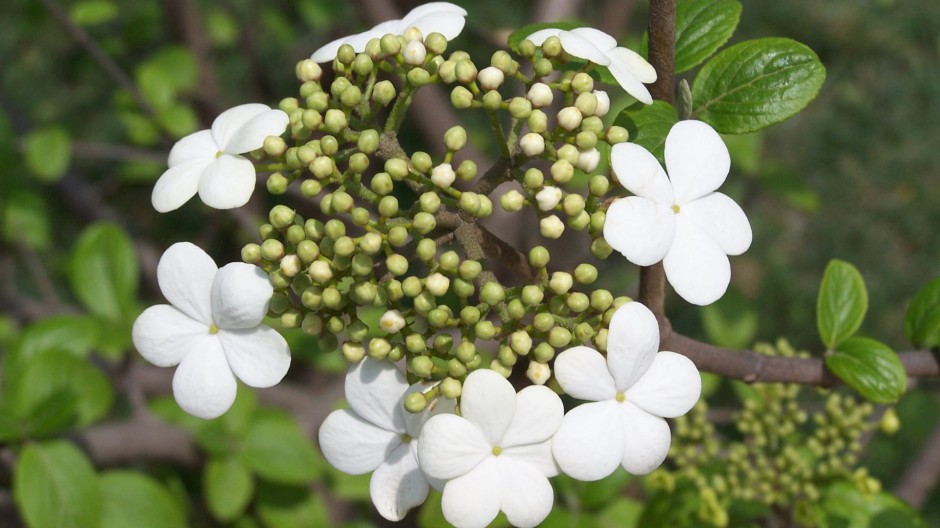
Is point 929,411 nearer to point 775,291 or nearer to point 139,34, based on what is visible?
point 775,291

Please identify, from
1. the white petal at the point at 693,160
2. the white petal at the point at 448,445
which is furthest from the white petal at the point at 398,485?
the white petal at the point at 693,160

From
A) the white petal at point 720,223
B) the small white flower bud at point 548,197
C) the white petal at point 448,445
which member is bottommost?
the white petal at point 448,445

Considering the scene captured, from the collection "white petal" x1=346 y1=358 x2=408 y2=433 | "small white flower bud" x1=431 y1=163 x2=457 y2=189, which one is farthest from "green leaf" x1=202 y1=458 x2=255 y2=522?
"small white flower bud" x1=431 y1=163 x2=457 y2=189

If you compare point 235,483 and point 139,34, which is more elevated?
point 139,34

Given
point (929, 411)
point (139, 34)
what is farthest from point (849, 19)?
point (139, 34)

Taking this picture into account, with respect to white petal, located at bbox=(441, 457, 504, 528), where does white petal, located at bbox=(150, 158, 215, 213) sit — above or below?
above

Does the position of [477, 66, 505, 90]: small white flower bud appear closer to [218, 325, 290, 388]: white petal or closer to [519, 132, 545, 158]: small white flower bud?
[519, 132, 545, 158]: small white flower bud

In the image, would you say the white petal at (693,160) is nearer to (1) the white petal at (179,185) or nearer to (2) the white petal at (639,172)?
(2) the white petal at (639,172)
